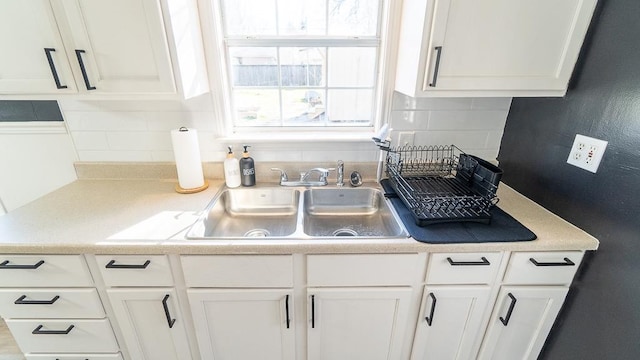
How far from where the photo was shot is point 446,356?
1.23m

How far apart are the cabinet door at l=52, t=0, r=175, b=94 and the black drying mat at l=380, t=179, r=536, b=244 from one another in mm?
1180

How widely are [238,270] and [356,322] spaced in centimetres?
56

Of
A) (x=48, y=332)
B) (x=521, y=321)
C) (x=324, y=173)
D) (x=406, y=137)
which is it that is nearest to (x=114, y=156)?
(x=48, y=332)

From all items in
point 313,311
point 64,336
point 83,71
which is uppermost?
point 83,71

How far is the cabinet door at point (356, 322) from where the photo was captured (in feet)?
3.56

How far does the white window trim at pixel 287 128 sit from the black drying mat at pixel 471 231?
61 centimetres

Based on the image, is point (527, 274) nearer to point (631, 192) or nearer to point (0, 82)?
point (631, 192)

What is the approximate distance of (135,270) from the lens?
1031mm

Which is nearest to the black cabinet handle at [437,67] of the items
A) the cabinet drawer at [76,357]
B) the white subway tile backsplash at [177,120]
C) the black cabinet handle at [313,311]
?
the black cabinet handle at [313,311]

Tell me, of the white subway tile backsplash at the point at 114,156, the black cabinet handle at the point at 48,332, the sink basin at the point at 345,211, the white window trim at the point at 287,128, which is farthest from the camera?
the white subway tile backsplash at the point at 114,156

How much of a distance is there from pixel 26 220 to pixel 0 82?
573 mm

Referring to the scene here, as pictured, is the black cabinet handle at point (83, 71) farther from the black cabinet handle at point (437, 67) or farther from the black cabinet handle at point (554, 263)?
the black cabinet handle at point (554, 263)

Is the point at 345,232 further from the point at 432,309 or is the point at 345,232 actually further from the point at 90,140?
the point at 90,140

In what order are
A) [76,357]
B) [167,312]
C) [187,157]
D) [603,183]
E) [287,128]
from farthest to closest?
[287,128] < [187,157] < [76,357] < [167,312] < [603,183]
